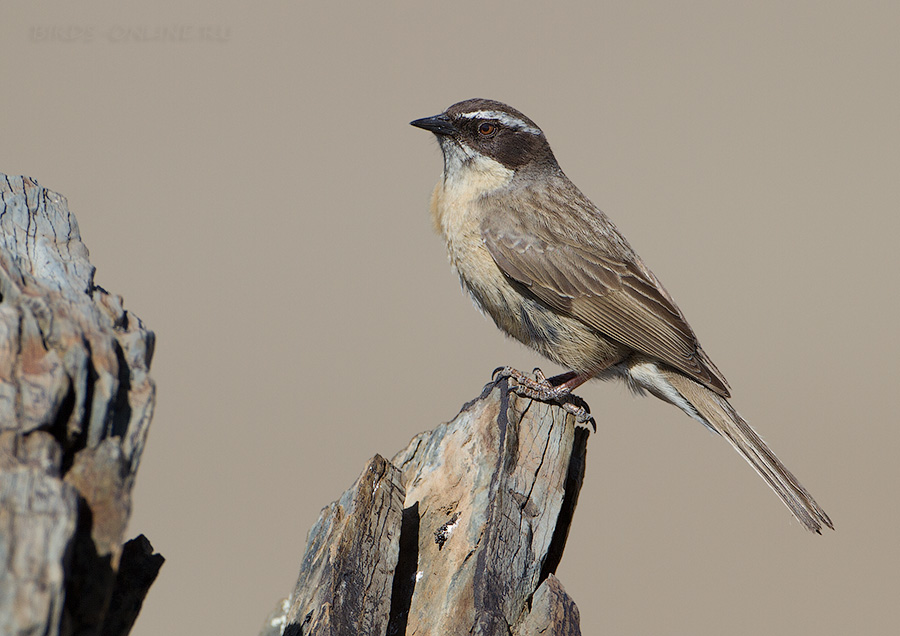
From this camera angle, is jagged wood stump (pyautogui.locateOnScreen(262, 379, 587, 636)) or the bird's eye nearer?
jagged wood stump (pyautogui.locateOnScreen(262, 379, 587, 636))

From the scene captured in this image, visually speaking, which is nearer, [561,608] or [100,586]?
[100,586]

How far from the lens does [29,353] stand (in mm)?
2211

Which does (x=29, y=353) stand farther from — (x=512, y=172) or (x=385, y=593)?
(x=512, y=172)

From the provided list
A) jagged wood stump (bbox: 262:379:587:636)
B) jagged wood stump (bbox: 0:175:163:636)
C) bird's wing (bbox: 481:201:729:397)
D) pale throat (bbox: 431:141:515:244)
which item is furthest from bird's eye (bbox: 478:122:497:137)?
jagged wood stump (bbox: 0:175:163:636)

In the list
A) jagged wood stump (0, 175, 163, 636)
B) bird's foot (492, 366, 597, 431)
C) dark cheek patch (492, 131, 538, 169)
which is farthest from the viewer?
dark cheek patch (492, 131, 538, 169)

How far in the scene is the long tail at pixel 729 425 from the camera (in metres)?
5.03

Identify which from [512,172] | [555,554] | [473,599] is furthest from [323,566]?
[512,172]

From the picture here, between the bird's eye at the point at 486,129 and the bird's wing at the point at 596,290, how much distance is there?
727mm

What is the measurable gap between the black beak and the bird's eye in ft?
0.64

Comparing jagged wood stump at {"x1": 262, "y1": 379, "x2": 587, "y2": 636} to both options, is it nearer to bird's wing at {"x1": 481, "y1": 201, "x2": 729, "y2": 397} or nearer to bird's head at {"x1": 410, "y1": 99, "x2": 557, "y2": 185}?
bird's wing at {"x1": 481, "y1": 201, "x2": 729, "y2": 397}

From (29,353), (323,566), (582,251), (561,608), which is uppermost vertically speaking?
(582,251)

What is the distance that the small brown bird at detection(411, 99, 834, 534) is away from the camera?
218 inches

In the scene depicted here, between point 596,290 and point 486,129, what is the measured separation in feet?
5.05

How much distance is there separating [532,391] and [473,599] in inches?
63.1
